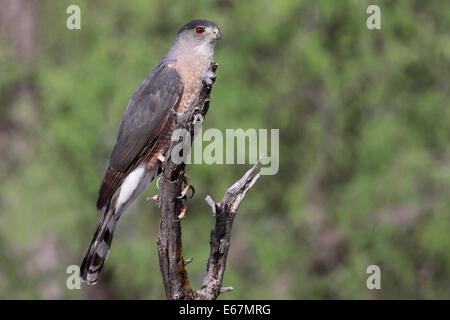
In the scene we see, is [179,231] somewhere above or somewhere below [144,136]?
below

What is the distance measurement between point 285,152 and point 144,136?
5.21 metres

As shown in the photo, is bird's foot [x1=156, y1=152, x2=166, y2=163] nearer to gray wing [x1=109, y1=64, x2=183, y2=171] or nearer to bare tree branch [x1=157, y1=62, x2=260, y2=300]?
gray wing [x1=109, y1=64, x2=183, y2=171]

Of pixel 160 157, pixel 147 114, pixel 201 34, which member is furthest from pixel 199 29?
pixel 160 157

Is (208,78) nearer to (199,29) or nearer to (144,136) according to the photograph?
(144,136)

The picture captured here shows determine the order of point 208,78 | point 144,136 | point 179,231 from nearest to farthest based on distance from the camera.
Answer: point 208,78, point 179,231, point 144,136

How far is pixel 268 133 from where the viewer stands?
926cm

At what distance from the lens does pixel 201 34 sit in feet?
16.4

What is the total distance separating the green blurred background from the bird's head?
3971 millimetres

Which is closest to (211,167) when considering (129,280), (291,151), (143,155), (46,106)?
(291,151)

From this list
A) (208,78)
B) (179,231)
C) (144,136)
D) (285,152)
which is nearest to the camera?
(208,78)

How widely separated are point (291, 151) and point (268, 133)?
2.22 ft
